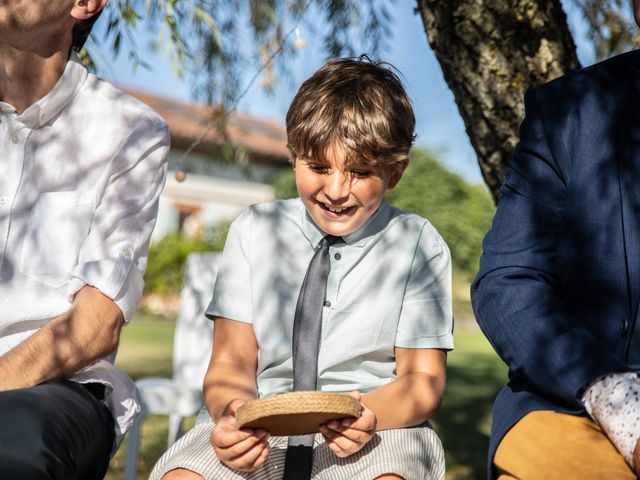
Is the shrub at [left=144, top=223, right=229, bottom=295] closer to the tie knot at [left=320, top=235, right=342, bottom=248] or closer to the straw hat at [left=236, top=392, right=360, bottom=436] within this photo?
the tie knot at [left=320, top=235, right=342, bottom=248]

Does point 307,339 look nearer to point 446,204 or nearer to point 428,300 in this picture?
point 428,300

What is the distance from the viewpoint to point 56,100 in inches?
104

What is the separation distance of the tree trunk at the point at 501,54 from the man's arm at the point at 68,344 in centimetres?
161

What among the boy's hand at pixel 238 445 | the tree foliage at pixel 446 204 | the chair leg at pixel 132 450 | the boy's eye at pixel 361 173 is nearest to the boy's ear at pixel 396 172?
A: the boy's eye at pixel 361 173

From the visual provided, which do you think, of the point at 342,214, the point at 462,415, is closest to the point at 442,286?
the point at 342,214

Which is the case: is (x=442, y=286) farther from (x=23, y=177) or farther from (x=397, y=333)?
(x=23, y=177)

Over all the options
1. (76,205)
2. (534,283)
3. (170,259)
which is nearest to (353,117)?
(534,283)

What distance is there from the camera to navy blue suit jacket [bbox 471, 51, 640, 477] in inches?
78.3

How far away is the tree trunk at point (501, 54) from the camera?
3318mm

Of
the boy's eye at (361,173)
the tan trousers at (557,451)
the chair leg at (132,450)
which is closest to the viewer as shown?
the tan trousers at (557,451)

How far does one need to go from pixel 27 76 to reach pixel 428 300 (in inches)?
51.9

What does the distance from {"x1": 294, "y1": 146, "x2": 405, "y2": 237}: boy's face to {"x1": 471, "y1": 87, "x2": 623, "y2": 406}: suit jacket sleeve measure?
0.41 m

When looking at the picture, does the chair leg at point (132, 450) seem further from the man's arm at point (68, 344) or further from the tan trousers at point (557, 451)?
the tan trousers at point (557, 451)

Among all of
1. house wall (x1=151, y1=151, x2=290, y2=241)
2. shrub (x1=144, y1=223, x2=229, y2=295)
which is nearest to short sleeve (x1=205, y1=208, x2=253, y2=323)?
shrub (x1=144, y1=223, x2=229, y2=295)
